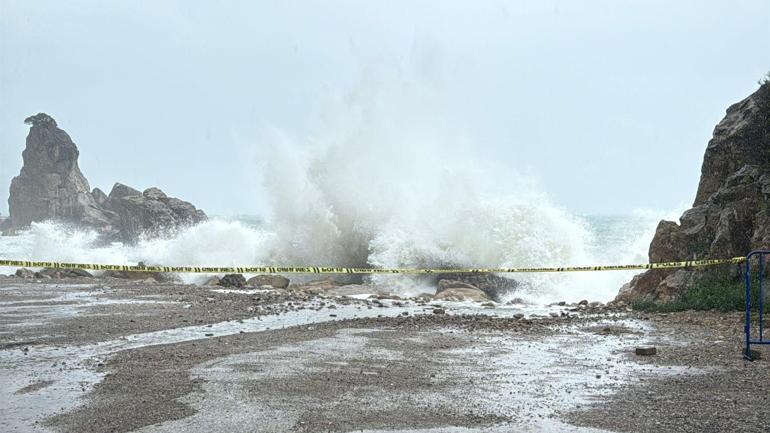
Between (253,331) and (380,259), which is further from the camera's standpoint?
(380,259)

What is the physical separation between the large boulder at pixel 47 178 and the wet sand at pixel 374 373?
90.4 meters

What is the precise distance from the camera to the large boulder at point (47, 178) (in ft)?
319

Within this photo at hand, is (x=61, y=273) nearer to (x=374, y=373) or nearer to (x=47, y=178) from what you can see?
(x=374, y=373)

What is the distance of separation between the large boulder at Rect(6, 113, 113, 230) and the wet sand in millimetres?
90361

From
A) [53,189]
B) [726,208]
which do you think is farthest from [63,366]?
[53,189]

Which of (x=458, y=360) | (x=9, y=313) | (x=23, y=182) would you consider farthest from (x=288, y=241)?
(x=23, y=182)

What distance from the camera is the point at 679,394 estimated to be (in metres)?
6.73

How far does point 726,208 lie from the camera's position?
14258 mm

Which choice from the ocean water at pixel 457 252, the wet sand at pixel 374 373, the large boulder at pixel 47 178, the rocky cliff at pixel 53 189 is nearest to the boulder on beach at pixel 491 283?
the ocean water at pixel 457 252

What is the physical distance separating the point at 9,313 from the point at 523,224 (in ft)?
54.7

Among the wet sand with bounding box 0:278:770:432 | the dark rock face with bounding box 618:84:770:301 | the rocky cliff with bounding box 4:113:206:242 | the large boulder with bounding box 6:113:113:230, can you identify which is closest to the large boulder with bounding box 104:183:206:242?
the rocky cliff with bounding box 4:113:206:242

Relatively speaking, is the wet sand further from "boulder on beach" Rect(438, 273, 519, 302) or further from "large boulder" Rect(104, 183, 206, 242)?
"large boulder" Rect(104, 183, 206, 242)

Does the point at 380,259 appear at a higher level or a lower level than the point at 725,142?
lower

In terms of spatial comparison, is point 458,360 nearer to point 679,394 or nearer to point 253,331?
point 679,394
